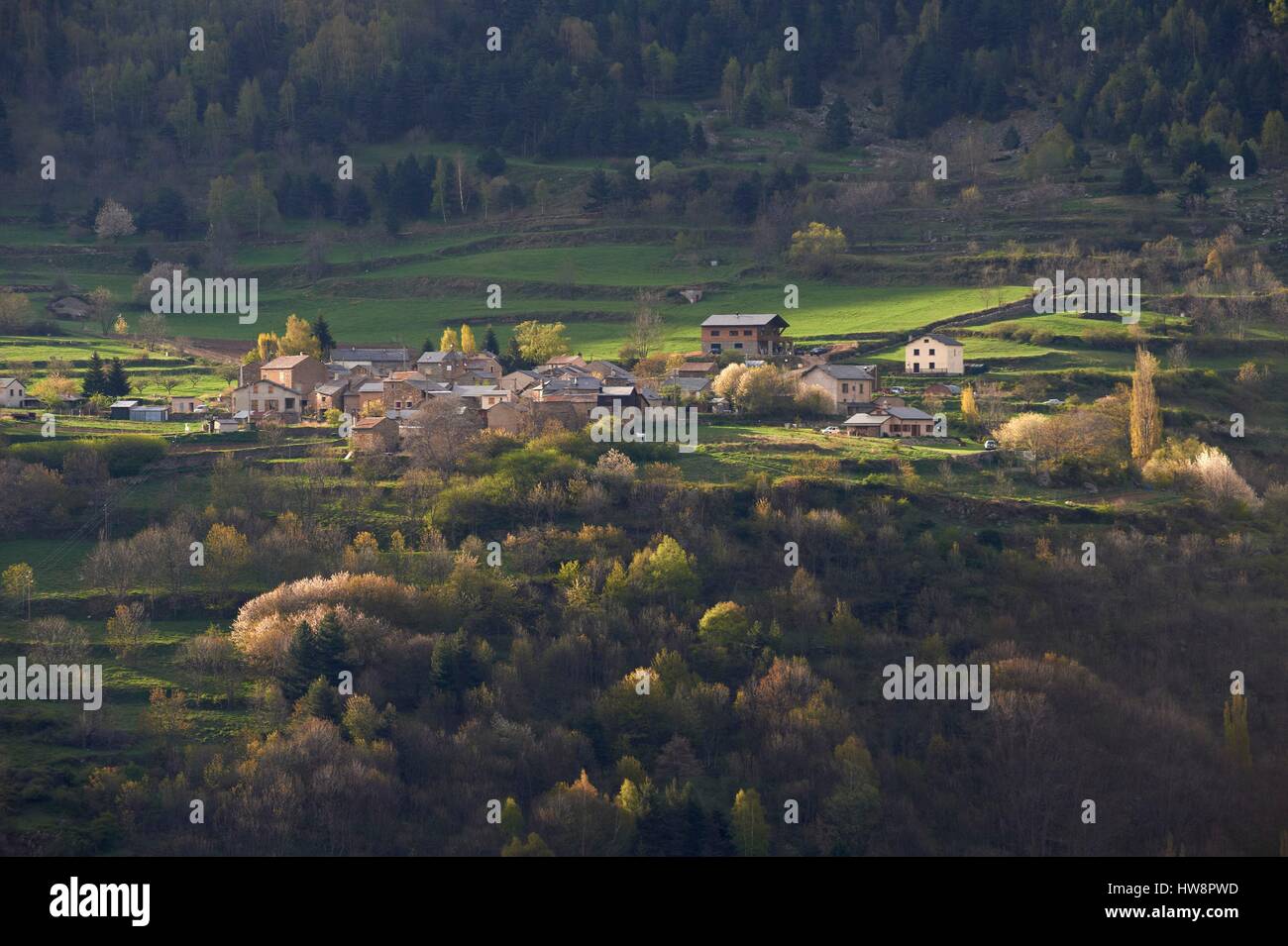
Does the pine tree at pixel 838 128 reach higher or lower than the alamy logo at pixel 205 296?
higher

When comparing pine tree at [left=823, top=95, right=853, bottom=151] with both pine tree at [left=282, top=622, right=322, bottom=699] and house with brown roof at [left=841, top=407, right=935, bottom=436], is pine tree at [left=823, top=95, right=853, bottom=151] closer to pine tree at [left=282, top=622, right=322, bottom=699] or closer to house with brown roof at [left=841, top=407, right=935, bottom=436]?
house with brown roof at [left=841, top=407, right=935, bottom=436]

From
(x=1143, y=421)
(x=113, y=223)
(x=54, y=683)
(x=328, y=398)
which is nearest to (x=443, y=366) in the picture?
(x=328, y=398)

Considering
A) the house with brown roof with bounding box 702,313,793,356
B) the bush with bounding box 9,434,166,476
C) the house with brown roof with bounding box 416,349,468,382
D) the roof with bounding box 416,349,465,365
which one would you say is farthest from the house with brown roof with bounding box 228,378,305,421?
the house with brown roof with bounding box 702,313,793,356

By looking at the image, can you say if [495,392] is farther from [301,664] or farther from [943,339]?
[301,664]

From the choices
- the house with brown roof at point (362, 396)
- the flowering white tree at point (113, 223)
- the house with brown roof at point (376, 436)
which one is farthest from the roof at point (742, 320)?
the flowering white tree at point (113, 223)

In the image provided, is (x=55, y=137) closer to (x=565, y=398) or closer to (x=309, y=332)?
(x=309, y=332)

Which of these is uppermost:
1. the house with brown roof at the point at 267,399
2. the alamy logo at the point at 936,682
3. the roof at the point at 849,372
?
the roof at the point at 849,372

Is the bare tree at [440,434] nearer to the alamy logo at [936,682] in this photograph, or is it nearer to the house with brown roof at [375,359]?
the house with brown roof at [375,359]
